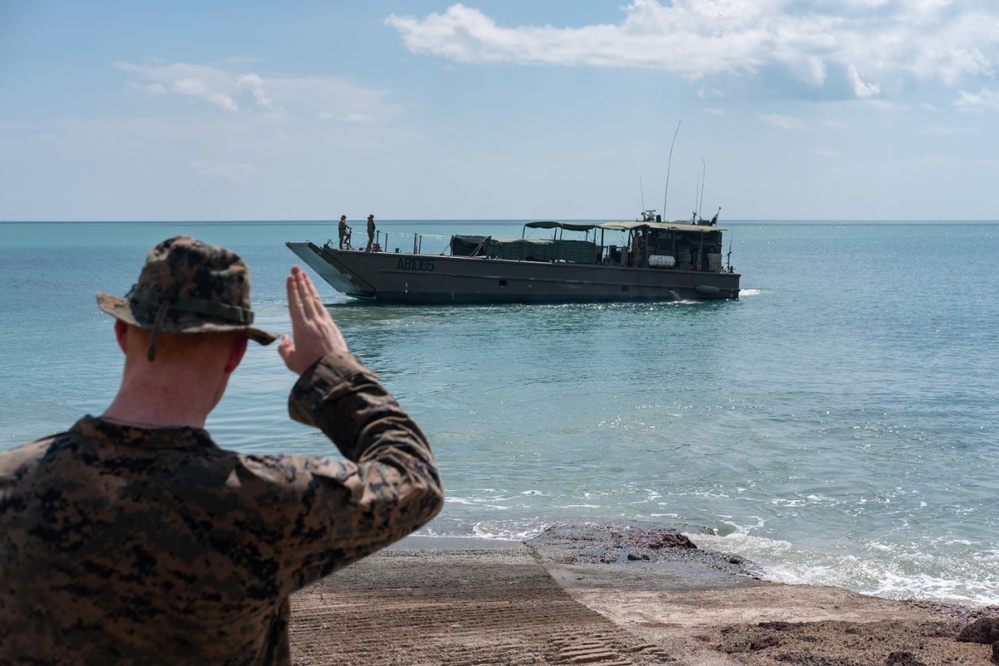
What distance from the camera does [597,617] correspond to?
680 centimetres

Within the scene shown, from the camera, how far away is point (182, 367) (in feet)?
6.52

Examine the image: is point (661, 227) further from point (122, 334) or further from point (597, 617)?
point (122, 334)

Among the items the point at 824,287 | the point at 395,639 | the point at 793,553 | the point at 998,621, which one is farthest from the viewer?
the point at 824,287

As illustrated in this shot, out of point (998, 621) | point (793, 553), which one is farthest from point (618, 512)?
point (998, 621)

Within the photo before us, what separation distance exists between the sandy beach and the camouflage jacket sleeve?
3.90 m

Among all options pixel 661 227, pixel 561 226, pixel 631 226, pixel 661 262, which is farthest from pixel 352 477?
pixel 661 262

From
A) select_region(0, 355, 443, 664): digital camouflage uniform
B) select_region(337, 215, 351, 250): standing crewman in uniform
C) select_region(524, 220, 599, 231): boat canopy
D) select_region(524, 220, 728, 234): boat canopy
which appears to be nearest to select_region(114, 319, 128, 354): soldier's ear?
select_region(0, 355, 443, 664): digital camouflage uniform

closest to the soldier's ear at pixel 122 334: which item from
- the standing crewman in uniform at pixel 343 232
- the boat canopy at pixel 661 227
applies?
the standing crewman in uniform at pixel 343 232

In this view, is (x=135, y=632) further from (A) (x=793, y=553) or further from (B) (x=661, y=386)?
(B) (x=661, y=386)

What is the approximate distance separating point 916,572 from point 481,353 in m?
16.8

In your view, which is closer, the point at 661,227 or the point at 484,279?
the point at 484,279

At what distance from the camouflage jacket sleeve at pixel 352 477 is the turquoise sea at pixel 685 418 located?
7538mm

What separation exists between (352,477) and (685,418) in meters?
15.7

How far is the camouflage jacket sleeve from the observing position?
77.4 inches
